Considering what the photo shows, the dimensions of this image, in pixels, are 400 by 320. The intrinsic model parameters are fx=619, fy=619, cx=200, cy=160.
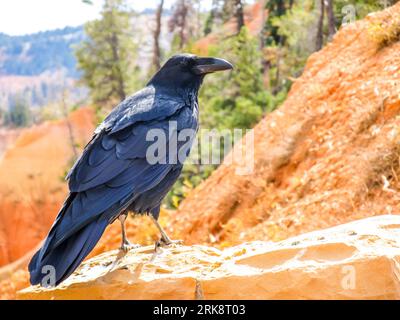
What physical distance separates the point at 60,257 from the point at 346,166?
4909 millimetres

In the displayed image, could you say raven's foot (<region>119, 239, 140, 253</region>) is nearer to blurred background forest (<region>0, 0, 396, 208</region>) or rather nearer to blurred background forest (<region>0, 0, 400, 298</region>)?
blurred background forest (<region>0, 0, 400, 298</region>)

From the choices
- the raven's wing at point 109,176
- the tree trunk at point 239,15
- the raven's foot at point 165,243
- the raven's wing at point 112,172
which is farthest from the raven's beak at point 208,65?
the tree trunk at point 239,15

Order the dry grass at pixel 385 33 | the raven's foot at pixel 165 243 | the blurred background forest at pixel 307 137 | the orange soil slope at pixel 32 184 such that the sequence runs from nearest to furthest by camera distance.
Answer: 1. the raven's foot at pixel 165 243
2. the blurred background forest at pixel 307 137
3. the dry grass at pixel 385 33
4. the orange soil slope at pixel 32 184

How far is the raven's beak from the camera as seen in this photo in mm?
4922

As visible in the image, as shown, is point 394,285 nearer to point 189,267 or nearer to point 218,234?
point 189,267

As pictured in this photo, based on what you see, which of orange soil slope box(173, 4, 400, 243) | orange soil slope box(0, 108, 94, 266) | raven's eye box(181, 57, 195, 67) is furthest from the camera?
orange soil slope box(0, 108, 94, 266)

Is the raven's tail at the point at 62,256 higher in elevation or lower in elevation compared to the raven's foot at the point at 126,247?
higher

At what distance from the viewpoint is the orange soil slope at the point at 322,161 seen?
7.18 meters

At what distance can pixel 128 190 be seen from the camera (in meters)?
4.17

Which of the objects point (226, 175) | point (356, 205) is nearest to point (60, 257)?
point (356, 205)

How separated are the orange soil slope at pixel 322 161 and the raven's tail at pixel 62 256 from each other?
11.9 ft

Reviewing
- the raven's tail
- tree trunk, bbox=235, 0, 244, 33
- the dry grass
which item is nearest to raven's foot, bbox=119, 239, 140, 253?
the raven's tail

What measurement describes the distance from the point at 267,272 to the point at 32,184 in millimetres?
45772

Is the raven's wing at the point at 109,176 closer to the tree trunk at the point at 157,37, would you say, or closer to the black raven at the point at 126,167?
the black raven at the point at 126,167
